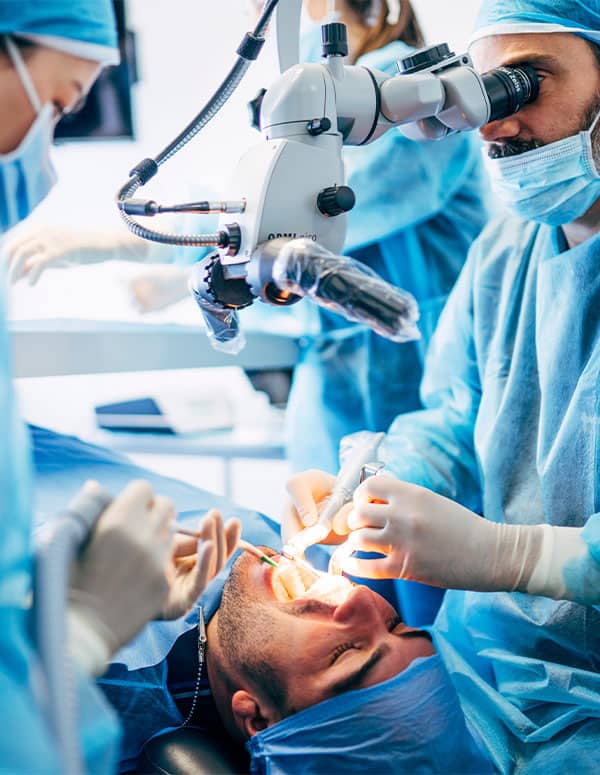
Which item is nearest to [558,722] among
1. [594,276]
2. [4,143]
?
[594,276]

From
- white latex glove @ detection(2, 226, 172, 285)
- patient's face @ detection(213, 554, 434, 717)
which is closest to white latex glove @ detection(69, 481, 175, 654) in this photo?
patient's face @ detection(213, 554, 434, 717)

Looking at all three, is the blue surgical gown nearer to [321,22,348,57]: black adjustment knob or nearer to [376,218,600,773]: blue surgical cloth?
[321,22,348,57]: black adjustment knob

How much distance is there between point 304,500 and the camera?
1445 millimetres

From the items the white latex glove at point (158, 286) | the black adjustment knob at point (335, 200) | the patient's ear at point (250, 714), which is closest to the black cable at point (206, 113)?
the black adjustment knob at point (335, 200)

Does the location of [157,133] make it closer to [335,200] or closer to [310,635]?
[335,200]

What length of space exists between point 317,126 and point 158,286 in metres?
1.22

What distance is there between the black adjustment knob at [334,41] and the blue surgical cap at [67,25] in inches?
10.9

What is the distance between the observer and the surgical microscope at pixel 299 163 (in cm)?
95

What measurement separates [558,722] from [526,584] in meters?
0.24

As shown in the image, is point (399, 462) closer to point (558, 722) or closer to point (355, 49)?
point (558, 722)

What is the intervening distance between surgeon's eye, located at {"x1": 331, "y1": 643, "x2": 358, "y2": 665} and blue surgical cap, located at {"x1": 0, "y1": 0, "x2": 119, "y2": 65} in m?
0.93

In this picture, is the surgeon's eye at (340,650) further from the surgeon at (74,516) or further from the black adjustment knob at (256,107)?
the black adjustment knob at (256,107)

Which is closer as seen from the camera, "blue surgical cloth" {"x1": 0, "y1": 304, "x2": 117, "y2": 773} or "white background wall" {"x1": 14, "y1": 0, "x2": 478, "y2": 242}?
"blue surgical cloth" {"x1": 0, "y1": 304, "x2": 117, "y2": 773}

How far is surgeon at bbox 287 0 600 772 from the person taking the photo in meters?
1.23
